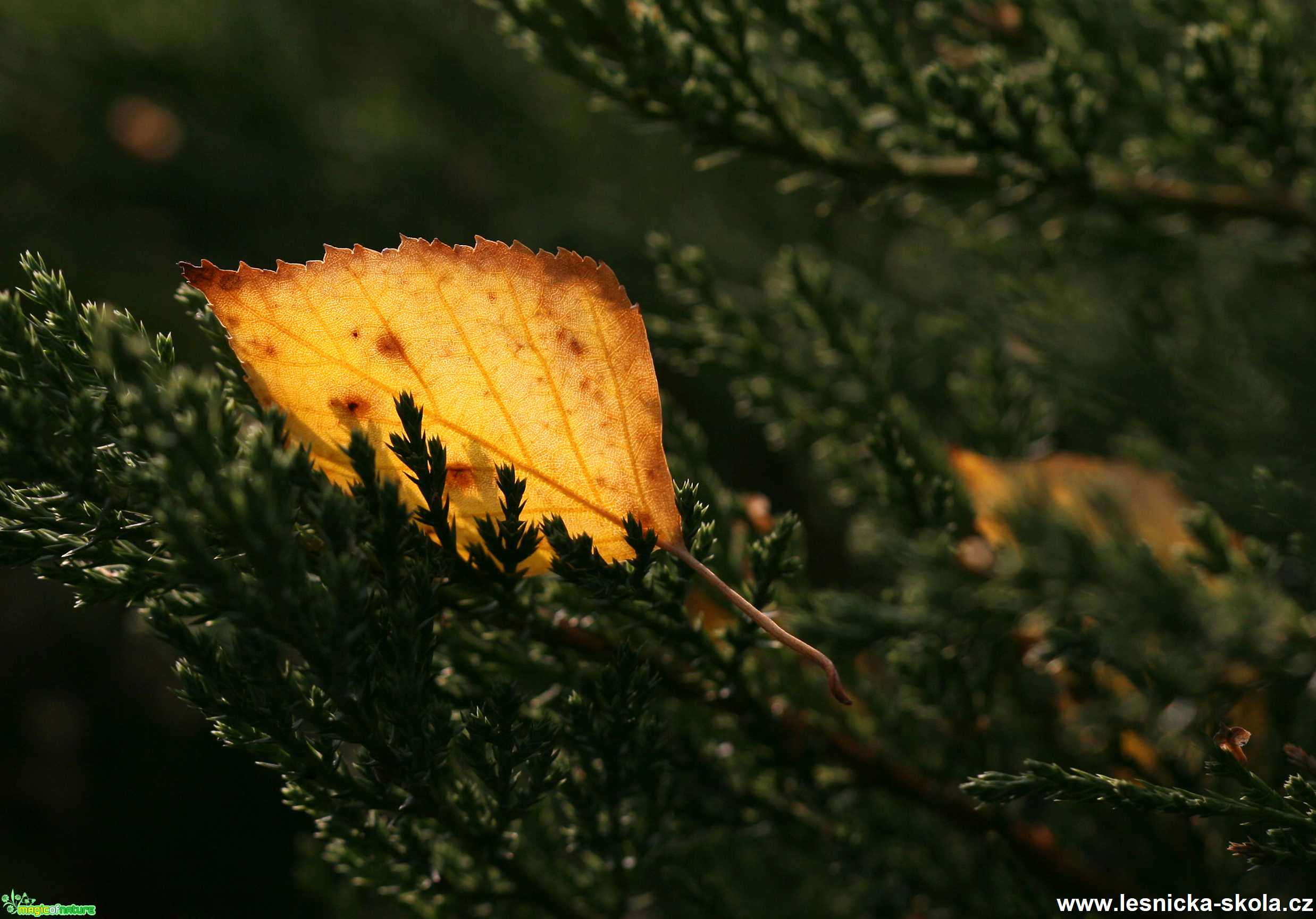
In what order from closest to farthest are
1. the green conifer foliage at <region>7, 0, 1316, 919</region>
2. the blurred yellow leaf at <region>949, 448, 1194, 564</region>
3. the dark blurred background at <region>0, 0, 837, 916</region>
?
the green conifer foliage at <region>7, 0, 1316, 919</region>
the blurred yellow leaf at <region>949, 448, 1194, 564</region>
the dark blurred background at <region>0, 0, 837, 916</region>

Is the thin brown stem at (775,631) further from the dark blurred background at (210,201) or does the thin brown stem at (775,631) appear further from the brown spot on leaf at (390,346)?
the dark blurred background at (210,201)

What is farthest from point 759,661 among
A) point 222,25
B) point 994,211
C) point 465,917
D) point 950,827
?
point 222,25

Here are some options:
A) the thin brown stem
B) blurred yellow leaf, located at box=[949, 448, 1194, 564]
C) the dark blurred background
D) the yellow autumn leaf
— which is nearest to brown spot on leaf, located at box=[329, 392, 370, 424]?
the yellow autumn leaf

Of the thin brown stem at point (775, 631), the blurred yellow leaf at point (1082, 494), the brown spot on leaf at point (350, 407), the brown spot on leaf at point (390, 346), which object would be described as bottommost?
the blurred yellow leaf at point (1082, 494)

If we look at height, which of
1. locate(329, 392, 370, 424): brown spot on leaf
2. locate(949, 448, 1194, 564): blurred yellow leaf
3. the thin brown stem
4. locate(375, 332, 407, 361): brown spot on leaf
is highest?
locate(375, 332, 407, 361): brown spot on leaf

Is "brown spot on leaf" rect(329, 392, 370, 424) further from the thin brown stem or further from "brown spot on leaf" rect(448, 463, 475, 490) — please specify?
the thin brown stem

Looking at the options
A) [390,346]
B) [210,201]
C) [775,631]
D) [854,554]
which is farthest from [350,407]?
[210,201]

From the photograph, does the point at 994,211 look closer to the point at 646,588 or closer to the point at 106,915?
the point at 646,588

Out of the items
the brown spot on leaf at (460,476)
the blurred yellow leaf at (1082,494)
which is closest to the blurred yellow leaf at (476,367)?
the brown spot on leaf at (460,476)
